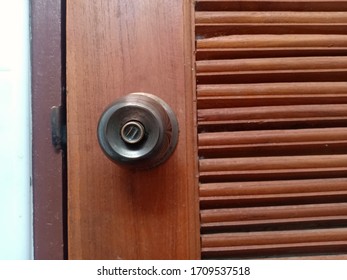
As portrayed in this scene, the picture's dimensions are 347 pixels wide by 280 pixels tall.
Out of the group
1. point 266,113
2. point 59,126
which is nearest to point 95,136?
point 59,126

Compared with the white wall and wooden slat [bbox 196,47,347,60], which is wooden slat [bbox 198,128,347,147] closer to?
wooden slat [bbox 196,47,347,60]

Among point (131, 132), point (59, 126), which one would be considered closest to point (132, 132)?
point (131, 132)

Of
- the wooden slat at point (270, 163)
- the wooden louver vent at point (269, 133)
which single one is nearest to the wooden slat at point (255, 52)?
the wooden louver vent at point (269, 133)

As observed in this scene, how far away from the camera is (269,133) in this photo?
1.38 feet

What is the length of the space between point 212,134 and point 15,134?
228 millimetres

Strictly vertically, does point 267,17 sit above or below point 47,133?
above

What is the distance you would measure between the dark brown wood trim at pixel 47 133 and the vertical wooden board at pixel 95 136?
23 millimetres

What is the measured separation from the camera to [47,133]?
44 cm

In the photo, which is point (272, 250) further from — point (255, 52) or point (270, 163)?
point (255, 52)

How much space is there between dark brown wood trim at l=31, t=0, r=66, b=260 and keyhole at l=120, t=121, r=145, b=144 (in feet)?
0.36

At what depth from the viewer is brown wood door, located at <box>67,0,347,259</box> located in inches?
16.1

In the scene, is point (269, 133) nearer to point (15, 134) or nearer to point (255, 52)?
point (255, 52)

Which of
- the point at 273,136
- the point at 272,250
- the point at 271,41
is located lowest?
the point at 272,250
